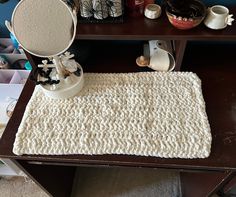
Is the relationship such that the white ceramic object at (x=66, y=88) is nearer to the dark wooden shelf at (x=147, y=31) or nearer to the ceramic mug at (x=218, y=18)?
the dark wooden shelf at (x=147, y=31)

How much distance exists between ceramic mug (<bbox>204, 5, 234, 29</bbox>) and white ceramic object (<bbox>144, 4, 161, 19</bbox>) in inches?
6.1

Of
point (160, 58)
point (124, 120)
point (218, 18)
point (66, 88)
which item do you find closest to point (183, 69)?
point (160, 58)

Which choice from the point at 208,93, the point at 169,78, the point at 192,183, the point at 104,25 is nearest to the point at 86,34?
the point at 104,25

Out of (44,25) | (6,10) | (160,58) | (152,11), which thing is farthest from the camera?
(6,10)

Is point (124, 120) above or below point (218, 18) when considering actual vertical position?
below

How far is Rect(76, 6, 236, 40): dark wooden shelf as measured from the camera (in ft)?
2.44

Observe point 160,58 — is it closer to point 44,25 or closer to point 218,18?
point 218,18

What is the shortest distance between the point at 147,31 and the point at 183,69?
245 mm

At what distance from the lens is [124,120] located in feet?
2.46

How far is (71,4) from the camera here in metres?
0.69

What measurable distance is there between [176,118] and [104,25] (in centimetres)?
39

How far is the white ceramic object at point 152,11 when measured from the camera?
78 cm

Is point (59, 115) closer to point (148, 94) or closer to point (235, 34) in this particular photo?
point (148, 94)

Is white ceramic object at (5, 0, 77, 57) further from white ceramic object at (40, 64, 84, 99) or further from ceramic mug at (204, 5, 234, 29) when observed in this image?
ceramic mug at (204, 5, 234, 29)
